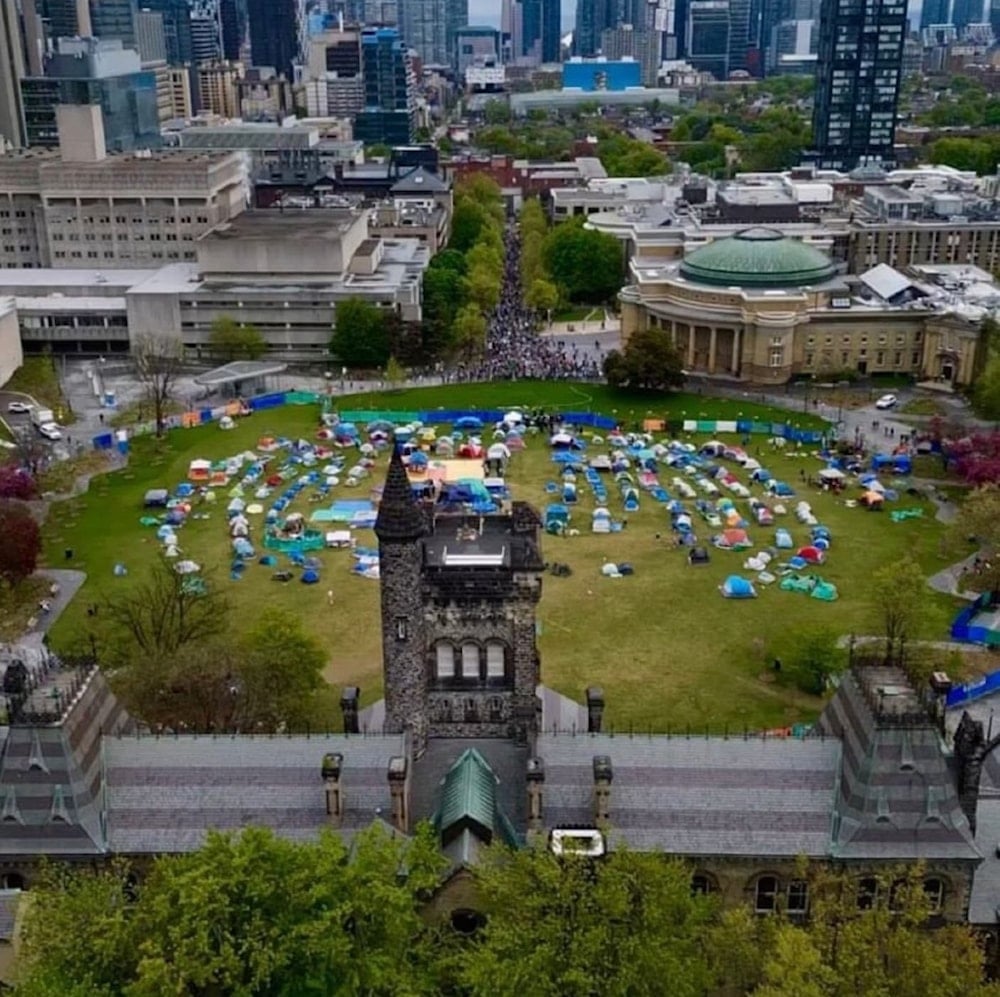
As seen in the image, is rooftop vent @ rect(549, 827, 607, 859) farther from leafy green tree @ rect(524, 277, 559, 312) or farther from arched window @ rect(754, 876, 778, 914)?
leafy green tree @ rect(524, 277, 559, 312)

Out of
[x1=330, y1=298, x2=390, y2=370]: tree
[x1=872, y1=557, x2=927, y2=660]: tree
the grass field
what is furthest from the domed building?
[x1=872, y1=557, x2=927, y2=660]: tree

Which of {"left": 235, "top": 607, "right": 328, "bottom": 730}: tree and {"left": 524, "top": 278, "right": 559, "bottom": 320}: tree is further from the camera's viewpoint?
{"left": 524, "top": 278, "right": 559, "bottom": 320}: tree

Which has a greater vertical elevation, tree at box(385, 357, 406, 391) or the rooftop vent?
the rooftop vent

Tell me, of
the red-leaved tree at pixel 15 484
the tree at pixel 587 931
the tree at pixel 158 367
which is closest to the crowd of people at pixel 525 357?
the tree at pixel 158 367

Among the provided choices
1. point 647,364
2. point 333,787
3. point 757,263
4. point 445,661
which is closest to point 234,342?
point 647,364

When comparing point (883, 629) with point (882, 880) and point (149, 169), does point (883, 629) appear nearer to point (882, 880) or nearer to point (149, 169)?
point (882, 880)

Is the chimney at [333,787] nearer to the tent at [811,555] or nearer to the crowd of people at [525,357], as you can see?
the tent at [811,555]
